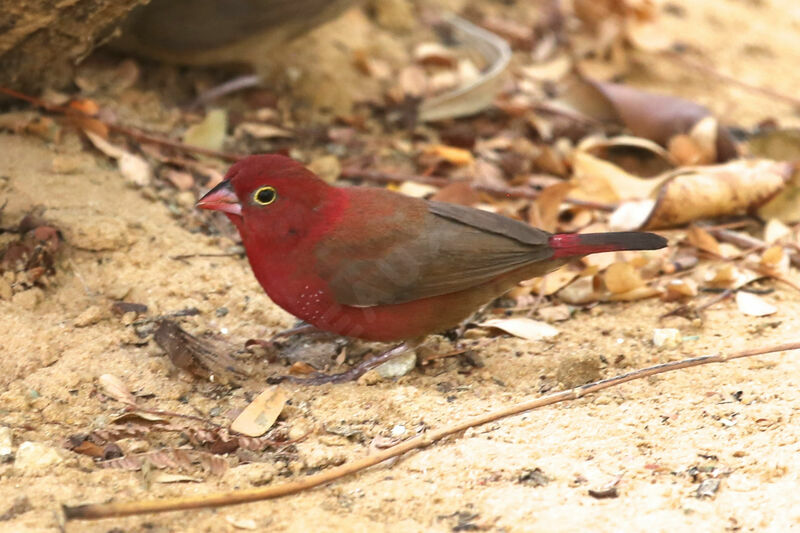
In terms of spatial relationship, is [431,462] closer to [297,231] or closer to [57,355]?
[297,231]

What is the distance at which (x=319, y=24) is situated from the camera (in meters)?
4.92

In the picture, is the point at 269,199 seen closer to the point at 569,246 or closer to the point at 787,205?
the point at 569,246

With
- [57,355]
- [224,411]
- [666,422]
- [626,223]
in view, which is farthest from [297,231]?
[626,223]

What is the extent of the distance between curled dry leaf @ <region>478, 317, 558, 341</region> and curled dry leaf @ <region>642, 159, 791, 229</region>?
3.09 feet

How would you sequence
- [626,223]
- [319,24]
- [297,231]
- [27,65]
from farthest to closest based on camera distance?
1. [319,24]
2. [626,223]
3. [27,65]
4. [297,231]

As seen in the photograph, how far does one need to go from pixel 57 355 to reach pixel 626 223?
251 centimetres

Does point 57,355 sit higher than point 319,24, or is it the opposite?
point 319,24

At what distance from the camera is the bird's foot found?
337 centimetres

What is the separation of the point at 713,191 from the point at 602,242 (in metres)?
1.23

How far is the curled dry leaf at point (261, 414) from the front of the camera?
298 centimetres

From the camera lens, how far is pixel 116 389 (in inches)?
121

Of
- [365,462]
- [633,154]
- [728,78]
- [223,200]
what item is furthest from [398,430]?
[728,78]

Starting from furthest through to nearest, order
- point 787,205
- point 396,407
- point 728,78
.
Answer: point 728,78 → point 787,205 → point 396,407

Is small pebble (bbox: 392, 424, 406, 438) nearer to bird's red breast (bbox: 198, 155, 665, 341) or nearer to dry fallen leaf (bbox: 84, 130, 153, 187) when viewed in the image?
bird's red breast (bbox: 198, 155, 665, 341)
